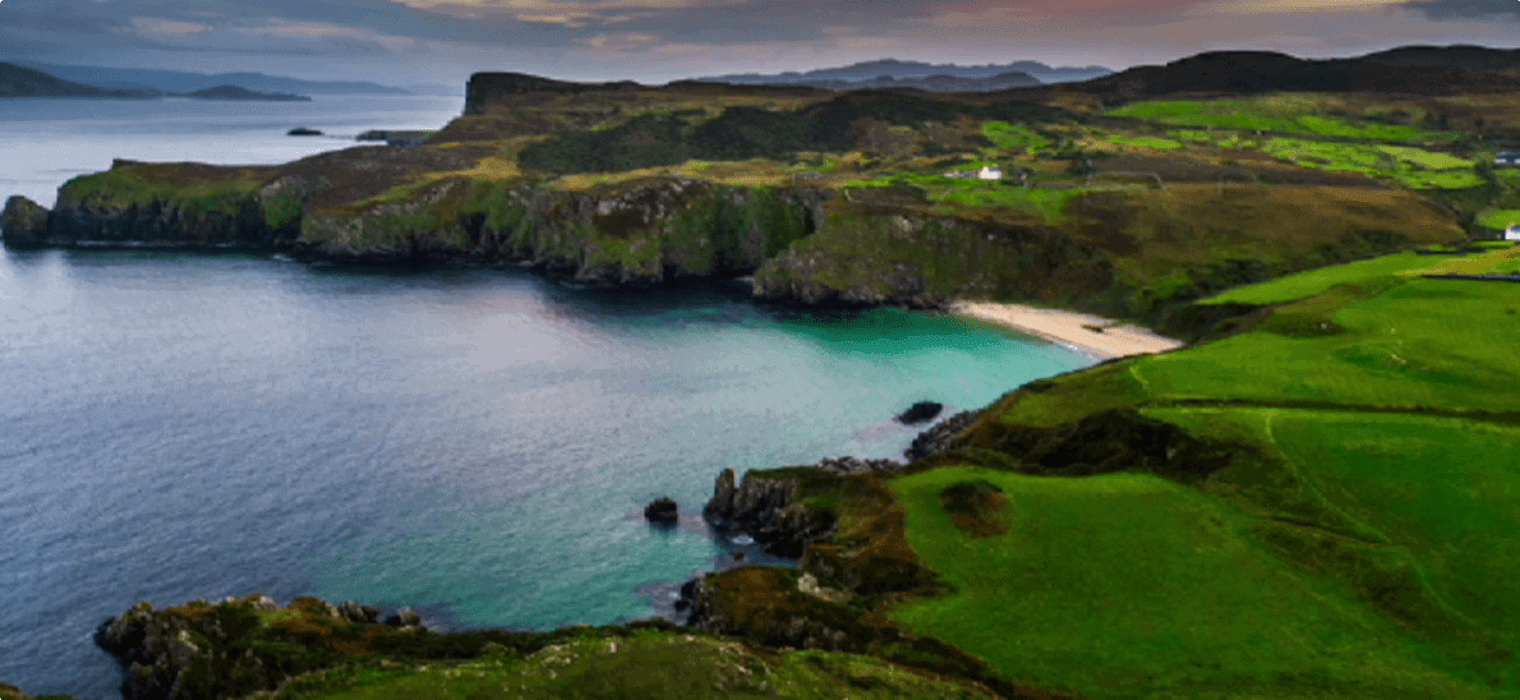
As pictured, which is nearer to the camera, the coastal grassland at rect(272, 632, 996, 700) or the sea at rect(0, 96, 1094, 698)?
the coastal grassland at rect(272, 632, 996, 700)

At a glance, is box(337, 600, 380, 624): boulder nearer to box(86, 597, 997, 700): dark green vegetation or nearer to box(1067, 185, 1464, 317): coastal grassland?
box(86, 597, 997, 700): dark green vegetation

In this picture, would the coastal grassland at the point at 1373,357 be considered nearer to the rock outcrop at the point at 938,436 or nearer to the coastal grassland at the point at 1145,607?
the rock outcrop at the point at 938,436

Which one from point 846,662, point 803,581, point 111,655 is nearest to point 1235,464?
point 803,581

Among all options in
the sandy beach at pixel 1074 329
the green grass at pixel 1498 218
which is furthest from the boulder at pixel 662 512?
the green grass at pixel 1498 218

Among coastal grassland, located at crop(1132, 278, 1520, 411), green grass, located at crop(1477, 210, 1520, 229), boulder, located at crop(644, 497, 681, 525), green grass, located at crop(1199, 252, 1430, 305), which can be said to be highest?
green grass, located at crop(1477, 210, 1520, 229)

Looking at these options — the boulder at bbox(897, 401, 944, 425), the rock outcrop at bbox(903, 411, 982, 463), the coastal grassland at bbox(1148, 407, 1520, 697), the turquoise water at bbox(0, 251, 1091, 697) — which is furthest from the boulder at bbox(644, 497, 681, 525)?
the coastal grassland at bbox(1148, 407, 1520, 697)

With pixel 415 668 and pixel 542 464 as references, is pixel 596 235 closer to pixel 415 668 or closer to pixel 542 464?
pixel 542 464

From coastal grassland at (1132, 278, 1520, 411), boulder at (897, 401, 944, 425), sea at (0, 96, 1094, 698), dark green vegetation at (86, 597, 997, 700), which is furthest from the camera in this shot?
boulder at (897, 401, 944, 425)
